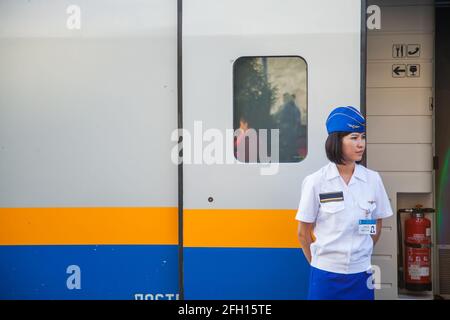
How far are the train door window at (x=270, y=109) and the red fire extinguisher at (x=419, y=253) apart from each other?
6.93 feet

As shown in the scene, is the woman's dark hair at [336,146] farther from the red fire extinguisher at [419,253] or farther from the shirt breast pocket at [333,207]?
the red fire extinguisher at [419,253]

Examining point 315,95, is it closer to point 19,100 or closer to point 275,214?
point 275,214

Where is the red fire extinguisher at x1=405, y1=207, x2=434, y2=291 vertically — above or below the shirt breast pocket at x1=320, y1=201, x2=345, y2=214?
below

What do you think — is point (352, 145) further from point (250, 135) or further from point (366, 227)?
point (250, 135)

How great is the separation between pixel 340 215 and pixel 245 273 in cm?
87

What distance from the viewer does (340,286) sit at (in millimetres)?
2795

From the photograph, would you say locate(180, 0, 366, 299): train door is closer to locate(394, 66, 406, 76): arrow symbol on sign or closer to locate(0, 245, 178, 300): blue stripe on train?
locate(0, 245, 178, 300): blue stripe on train

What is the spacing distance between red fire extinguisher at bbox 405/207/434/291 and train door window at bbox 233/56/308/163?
211 cm

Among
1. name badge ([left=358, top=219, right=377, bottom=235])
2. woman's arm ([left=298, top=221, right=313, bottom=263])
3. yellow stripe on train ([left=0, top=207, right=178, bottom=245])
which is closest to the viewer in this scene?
name badge ([left=358, top=219, right=377, bottom=235])

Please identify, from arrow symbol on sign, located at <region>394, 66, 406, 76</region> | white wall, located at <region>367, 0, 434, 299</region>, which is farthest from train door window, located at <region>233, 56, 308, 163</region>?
arrow symbol on sign, located at <region>394, 66, 406, 76</region>

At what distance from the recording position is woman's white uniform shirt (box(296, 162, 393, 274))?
2775 mm

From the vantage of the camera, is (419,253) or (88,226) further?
(419,253)

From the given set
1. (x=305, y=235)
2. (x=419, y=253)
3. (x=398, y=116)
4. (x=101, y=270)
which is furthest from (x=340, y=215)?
(x=419, y=253)
